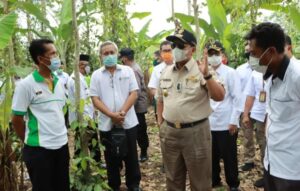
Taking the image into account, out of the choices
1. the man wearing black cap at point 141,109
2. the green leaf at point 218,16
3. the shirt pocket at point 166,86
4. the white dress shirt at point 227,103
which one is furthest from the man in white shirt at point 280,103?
the green leaf at point 218,16

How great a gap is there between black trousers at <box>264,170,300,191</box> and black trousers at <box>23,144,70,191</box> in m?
1.80

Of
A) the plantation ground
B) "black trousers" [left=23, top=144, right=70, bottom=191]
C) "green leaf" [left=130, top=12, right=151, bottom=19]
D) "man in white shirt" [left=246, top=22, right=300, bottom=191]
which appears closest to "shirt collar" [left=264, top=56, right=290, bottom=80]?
"man in white shirt" [left=246, top=22, right=300, bottom=191]

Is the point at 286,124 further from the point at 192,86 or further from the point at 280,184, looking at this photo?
the point at 192,86

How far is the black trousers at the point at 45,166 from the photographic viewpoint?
2980mm

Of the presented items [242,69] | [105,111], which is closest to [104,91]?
[105,111]

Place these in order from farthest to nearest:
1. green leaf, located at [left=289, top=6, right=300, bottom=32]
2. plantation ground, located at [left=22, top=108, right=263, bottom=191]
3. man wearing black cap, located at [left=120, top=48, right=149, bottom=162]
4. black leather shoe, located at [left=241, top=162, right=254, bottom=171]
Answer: man wearing black cap, located at [left=120, top=48, right=149, bottom=162], black leather shoe, located at [left=241, top=162, right=254, bottom=171], plantation ground, located at [left=22, top=108, right=263, bottom=191], green leaf, located at [left=289, top=6, right=300, bottom=32]

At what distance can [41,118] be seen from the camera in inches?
118

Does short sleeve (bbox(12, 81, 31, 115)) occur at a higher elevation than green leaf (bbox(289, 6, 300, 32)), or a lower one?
lower

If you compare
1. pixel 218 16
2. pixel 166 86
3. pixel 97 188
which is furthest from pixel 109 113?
pixel 218 16

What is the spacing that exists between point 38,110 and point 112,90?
113cm

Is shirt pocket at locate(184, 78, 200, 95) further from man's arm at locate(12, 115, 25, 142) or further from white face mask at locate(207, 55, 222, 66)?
man's arm at locate(12, 115, 25, 142)

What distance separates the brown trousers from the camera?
119 inches

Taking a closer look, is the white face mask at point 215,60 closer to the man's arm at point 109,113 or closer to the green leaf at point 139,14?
the man's arm at point 109,113

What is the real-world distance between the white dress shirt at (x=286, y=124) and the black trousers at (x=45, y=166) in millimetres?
1835
